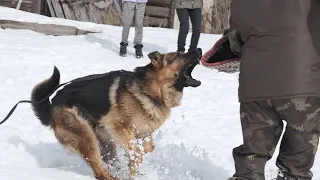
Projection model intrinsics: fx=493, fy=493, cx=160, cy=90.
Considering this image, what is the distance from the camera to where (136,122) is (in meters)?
3.72

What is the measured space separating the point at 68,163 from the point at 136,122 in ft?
2.54

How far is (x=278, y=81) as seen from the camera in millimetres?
2504

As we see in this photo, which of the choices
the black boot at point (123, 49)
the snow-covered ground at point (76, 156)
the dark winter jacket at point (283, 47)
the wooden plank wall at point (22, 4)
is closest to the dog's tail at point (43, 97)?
the snow-covered ground at point (76, 156)

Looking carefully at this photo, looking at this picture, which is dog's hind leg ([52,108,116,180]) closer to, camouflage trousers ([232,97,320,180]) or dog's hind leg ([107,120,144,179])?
dog's hind leg ([107,120,144,179])

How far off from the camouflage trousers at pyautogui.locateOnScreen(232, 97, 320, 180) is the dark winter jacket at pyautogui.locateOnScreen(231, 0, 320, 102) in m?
0.09

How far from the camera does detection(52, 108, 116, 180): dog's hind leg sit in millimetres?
3688

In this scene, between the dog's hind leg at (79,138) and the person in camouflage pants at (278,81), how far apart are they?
1292 mm

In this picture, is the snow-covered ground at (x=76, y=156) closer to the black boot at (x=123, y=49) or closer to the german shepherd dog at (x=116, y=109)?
the black boot at (x=123, y=49)

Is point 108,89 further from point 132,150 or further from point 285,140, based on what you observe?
point 285,140

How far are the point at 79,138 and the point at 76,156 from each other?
0.43 meters

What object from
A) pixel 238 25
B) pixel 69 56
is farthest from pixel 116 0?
pixel 238 25

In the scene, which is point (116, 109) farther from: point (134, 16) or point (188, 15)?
point (134, 16)

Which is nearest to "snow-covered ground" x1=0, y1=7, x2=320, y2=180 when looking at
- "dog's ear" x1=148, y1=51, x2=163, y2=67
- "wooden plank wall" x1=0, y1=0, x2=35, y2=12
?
"dog's ear" x1=148, y1=51, x2=163, y2=67

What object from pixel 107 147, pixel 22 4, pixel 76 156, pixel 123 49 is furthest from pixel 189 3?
pixel 22 4
